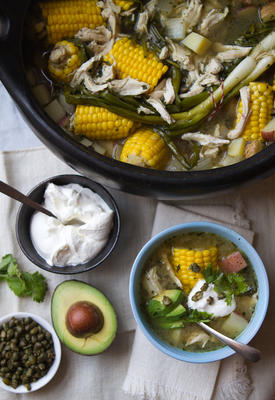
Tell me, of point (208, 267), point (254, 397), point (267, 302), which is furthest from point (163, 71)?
point (254, 397)

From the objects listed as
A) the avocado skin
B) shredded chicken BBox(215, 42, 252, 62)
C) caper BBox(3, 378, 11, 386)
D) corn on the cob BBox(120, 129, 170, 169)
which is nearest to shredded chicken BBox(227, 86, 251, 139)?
shredded chicken BBox(215, 42, 252, 62)

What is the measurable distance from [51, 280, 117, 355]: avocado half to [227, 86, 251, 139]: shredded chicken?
0.70m

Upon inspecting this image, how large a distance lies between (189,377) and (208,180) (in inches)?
30.3

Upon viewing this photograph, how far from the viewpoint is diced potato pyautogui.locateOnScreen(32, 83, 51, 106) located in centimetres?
170

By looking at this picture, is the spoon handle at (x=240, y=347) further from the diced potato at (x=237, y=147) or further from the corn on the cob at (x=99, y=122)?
the corn on the cob at (x=99, y=122)

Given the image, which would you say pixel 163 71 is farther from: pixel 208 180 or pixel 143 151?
pixel 208 180

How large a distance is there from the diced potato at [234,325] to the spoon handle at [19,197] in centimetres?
69

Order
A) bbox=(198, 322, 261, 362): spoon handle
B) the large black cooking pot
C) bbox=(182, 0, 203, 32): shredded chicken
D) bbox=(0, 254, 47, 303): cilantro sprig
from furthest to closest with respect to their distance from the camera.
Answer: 1. bbox=(0, 254, 47, 303): cilantro sprig
2. bbox=(182, 0, 203, 32): shredded chicken
3. bbox=(198, 322, 261, 362): spoon handle
4. the large black cooking pot

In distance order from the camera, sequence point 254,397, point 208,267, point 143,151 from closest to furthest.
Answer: point 143,151, point 208,267, point 254,397

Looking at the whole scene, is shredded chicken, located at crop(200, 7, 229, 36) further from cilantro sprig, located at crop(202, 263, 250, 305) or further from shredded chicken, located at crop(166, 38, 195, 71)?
cilantro sprig, located at crop(202, 263, 250, 305)

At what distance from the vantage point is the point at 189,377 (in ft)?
6.09

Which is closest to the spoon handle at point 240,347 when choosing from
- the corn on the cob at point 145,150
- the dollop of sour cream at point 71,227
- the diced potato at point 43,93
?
the dollop of sour cream at point 71,227

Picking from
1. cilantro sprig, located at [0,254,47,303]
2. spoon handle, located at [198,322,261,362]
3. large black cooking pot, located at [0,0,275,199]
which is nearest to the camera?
large black cooking pot, located at [0,0,275,199]

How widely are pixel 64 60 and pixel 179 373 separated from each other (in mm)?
1133
